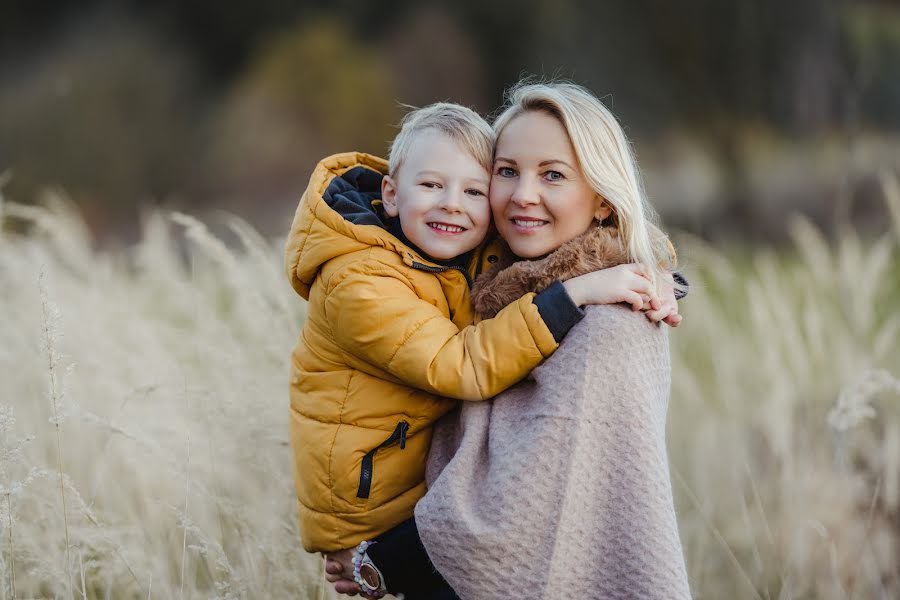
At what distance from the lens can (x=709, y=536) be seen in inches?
139

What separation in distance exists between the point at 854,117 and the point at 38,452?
3.41 meters

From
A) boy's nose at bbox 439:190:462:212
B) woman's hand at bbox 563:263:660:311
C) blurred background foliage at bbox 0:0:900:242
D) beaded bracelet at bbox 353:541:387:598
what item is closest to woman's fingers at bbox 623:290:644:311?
woman's hand at bbox 563:263:660:311

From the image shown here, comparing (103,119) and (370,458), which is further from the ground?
(103,119)

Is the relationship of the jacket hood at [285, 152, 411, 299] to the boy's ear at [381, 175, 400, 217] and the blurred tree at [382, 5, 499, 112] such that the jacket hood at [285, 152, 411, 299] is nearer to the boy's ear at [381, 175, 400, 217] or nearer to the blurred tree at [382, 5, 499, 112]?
the boy's ear at [381, 175, 400, 217]

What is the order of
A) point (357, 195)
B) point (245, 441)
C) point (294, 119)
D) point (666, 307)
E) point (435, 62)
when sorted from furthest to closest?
point (435, 62)
point (294, 119)
point (245, 441)
point (357, 195)
point (666, 307)

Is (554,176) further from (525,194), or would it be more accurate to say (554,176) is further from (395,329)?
(395,329)

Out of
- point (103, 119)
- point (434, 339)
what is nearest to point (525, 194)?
point (434, 339)

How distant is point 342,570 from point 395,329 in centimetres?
69

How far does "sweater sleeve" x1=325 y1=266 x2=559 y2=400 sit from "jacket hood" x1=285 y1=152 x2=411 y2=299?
0.32ft

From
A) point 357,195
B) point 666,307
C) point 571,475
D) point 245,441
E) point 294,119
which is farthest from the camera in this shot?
point 294,119

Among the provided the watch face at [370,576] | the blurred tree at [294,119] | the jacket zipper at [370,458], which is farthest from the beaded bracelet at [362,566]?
the blurred tree at [294,119]

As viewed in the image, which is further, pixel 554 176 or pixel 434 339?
pixel 554 176

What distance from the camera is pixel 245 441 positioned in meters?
2.86

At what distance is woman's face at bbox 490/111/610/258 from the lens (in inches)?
86.0
